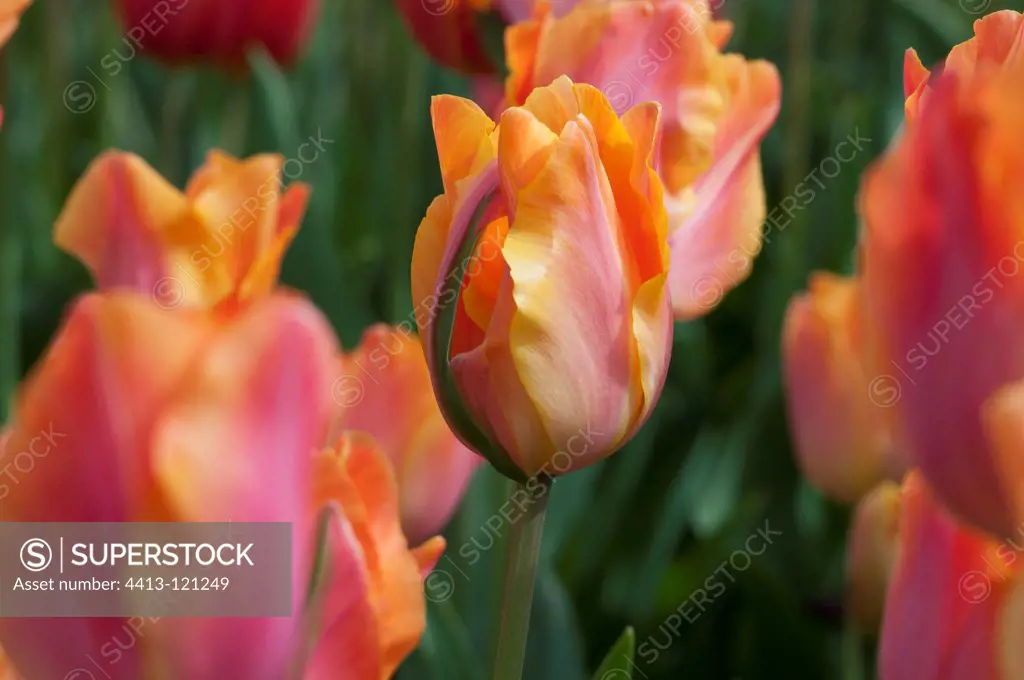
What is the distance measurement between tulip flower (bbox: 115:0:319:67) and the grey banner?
749 mm

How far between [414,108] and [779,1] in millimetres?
1036

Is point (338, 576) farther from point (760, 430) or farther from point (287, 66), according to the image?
point (287, 66)

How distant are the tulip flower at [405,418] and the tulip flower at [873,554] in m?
0.18

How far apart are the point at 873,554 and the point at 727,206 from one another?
165 millimetres

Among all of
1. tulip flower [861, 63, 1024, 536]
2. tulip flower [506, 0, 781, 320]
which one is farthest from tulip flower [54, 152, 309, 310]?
tulip flower [861, 63, 1024, 536]

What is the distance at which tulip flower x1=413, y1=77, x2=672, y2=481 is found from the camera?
0.29 metres

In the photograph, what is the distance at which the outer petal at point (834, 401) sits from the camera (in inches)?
23.6

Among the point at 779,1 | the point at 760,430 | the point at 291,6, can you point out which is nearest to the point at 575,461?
the point at 760,430

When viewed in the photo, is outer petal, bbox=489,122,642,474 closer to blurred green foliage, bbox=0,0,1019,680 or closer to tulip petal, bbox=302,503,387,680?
tulip petal, bbox=302,503,387,680

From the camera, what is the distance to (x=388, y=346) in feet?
1.44

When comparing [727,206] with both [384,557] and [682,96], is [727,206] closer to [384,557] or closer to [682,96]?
[682,96]

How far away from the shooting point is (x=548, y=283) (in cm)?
30

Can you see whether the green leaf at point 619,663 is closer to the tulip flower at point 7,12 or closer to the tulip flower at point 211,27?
the tulip flower at point 7,12

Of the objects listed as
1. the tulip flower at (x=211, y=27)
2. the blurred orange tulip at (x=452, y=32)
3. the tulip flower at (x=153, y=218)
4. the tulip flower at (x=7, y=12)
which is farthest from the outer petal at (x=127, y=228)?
the tulip flower at (x=211, y=27)
